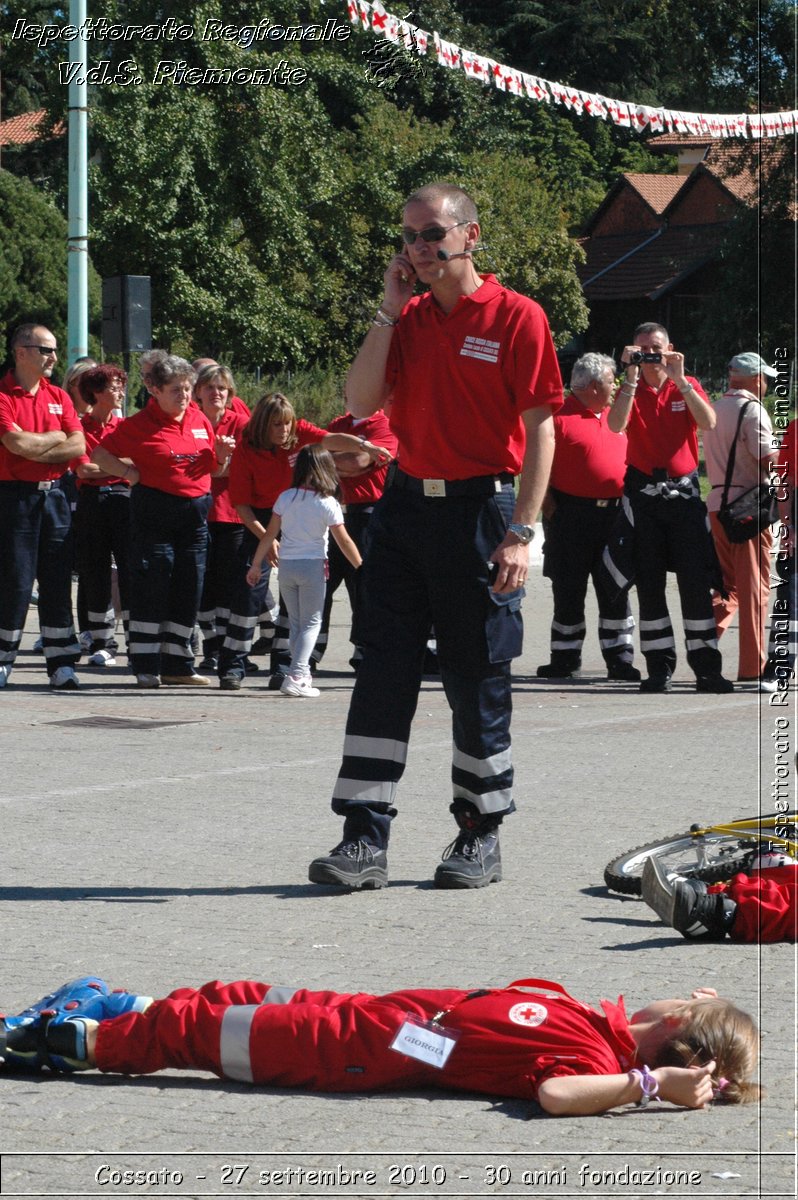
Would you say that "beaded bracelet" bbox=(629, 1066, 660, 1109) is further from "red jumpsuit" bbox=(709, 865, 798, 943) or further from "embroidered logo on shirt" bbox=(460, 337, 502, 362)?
"embroidered logo on shirt" bbox=(460, 337, 502, 362)

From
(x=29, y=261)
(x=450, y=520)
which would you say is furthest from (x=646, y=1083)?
(x=29, y=261)

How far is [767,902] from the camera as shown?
19.0ft

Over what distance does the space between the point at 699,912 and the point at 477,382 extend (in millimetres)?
1967

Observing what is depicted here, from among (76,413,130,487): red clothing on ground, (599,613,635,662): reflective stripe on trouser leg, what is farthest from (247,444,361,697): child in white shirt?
(599,613,635,662): reflective stripe on trouser leg

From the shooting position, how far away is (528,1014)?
13.9 ft

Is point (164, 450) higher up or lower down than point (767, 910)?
higher up

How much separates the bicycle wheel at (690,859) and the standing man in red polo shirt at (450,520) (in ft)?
1.64

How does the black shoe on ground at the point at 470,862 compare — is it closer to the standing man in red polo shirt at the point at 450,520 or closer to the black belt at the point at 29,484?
the standing man in red polo shirt at the point at 450,520

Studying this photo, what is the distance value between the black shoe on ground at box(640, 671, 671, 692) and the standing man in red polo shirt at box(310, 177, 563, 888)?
5.97 meters

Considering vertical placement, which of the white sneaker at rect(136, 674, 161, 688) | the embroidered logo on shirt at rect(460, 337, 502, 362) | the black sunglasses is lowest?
the white sneaker at rect(136, 674, 161, 688)

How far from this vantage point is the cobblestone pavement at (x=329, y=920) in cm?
383

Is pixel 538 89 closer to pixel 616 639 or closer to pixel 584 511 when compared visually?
pixel 584 511

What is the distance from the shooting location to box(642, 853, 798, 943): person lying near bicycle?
5699mm

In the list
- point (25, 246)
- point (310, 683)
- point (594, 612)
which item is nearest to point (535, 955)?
point (310, 683)
